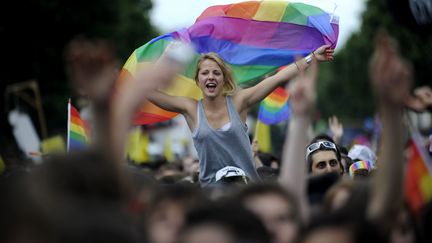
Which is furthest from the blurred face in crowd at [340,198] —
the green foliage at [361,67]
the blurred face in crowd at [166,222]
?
the green foliage at [361,67]

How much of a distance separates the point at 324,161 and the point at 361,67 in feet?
185

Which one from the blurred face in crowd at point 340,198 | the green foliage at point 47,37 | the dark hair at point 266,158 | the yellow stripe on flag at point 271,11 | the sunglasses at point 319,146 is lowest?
the blurred face in crowd at point 340,198

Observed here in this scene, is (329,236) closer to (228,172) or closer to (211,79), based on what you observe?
(228,172)

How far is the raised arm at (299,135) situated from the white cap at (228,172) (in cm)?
251

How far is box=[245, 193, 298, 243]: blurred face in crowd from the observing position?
4449 mm

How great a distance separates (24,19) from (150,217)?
27.2 metres

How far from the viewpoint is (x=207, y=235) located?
405 centimetres

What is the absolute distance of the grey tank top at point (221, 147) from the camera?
24.2ft

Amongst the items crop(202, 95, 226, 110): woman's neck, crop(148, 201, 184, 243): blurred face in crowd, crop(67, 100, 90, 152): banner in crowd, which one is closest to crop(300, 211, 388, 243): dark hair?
crop(148, 201, 184, 243): blurred face in crowd

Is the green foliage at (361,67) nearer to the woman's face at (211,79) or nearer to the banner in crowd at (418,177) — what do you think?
the banner in crowd at (418,177)

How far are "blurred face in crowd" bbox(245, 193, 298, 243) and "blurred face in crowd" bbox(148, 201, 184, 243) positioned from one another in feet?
0.98

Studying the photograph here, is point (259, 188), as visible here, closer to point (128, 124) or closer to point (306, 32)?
point (128, 124)

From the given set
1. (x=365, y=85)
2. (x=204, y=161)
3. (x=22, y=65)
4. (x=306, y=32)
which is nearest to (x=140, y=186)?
(x=204, y=161)

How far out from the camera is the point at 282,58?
8766 mm
